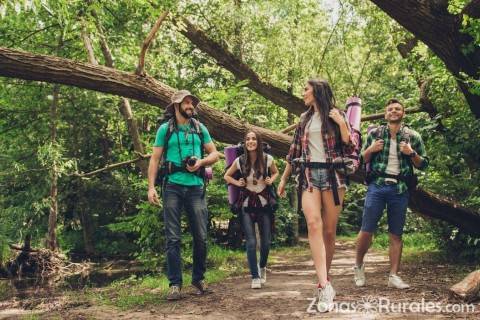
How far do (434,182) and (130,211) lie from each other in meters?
11.2

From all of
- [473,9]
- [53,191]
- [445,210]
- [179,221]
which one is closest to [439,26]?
[473,9]

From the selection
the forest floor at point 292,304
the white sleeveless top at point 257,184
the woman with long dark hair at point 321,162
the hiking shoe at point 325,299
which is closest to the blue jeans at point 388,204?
the forest floor at point 292,304

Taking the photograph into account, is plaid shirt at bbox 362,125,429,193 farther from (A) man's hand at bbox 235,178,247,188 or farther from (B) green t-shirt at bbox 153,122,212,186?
(B) green t-shirt at bbox 153,122,212,186

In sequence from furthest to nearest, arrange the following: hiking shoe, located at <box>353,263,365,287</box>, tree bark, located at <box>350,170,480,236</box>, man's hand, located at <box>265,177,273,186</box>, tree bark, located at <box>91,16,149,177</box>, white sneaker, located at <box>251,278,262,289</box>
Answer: tree bark, located at <box>91,16,149,177</box> < tree bark, located at <box>350,170,480,236</box> < man's hand, located at <box>265,177,273,186</box> < white sneaker, located at <box>251,278,262,289</box> < hiking shoe, located at <box>353,263,365,287</box>

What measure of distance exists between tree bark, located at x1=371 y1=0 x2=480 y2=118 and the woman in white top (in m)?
2.49

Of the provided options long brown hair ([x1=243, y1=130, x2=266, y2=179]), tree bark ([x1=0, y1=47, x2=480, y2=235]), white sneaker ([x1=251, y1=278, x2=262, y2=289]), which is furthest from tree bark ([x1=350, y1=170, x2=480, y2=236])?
white sneaker ([x1=251, y1=278, x2=262, y2=289])

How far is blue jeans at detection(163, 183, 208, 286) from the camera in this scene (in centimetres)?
551

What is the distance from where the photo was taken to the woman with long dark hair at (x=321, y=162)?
4.75 metres

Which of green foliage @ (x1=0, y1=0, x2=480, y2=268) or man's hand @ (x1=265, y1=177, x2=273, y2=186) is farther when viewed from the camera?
green foliage @ (x1=0, y1=0, x2=480, y2=268)

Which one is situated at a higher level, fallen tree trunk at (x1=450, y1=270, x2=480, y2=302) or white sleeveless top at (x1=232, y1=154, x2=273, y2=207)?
white sleeveless top at (x1=232, y1=154, x2=273, y2=207)

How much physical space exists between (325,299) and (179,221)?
1932 mm

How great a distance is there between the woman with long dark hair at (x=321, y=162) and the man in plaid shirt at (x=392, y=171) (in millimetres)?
961

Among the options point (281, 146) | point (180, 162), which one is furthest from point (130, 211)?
point (180, 162)

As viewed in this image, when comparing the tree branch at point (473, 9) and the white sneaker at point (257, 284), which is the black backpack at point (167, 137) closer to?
the white sneaker at point (257, 284)
